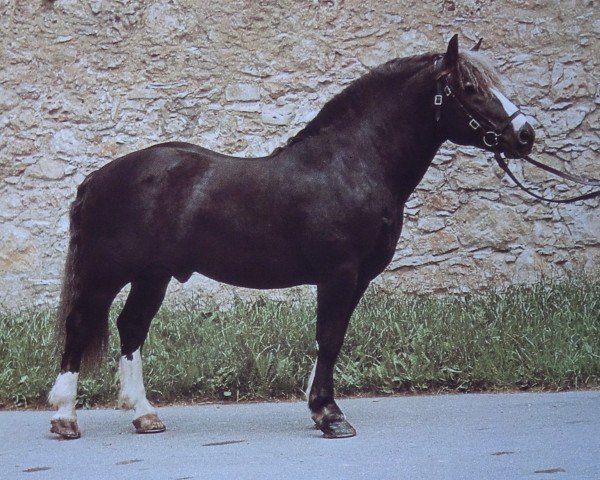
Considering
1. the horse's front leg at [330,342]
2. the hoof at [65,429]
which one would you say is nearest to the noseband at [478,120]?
the horse's front leg at [330,342]

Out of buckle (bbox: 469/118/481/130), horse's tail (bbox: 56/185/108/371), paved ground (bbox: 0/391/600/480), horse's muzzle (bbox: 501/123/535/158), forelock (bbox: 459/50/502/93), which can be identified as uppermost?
forelock (bbox: 459/50/502/93)

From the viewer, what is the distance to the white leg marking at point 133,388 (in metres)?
5.19

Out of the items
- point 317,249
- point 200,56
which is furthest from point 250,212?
point 200,56

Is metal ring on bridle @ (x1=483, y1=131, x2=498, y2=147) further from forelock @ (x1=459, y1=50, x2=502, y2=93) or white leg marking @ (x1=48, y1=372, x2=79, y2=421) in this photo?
white leg marking @ (x1=48, y1=372, x2=79, y2=421)

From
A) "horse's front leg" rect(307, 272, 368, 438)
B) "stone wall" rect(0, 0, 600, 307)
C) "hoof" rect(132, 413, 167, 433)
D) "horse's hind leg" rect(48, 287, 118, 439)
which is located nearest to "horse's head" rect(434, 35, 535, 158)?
"horse's front leg" rect(307, 272, 368, 438)

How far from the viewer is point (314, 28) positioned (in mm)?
8633

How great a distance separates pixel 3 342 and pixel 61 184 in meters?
1.95

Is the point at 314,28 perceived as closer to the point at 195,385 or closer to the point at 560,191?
the point at 560,191

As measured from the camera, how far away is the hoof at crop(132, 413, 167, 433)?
5.16 meters

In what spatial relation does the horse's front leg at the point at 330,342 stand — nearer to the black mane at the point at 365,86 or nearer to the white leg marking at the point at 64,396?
the black mane at the point at 365,86

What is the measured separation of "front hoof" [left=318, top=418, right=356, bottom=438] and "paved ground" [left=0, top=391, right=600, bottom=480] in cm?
7

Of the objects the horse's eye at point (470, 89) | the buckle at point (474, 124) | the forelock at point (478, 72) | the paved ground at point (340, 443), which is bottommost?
the paved ground at point (340, 443)

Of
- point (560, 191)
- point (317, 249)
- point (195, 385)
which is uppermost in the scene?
point (560, 191)

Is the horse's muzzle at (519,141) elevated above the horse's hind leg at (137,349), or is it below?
above
